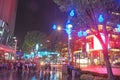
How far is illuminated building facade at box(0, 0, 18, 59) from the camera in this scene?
5872 cm

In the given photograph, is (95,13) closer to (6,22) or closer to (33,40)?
(6,22)

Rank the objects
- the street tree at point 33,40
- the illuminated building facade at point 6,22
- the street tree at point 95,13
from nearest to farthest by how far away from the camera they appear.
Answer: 1. the street tree at point 95,13
2. the illuminated building facade at point 6,22
3. the street tree at point 33,40

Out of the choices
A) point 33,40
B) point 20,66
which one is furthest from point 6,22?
point 20,66

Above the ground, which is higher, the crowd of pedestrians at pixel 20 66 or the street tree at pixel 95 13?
the street tree at pixel 95 13

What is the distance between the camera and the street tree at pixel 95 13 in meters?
12.1

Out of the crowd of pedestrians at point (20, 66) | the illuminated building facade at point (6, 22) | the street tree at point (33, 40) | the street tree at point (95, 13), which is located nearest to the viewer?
the street tree at point (95, 13)

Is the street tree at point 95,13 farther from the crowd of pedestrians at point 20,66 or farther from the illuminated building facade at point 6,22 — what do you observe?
the illuminated building facade at point 6,22

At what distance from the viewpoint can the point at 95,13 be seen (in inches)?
518

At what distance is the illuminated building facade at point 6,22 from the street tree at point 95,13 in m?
45.6

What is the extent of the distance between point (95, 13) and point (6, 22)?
5394 centimetres

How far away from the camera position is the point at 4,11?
67375 millimetres

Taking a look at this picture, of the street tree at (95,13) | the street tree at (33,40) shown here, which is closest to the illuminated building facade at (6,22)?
the street tree at (33,40)

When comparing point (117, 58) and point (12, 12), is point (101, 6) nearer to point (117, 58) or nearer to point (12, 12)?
point (117, 58)

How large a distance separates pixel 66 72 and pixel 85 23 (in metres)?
16.3
